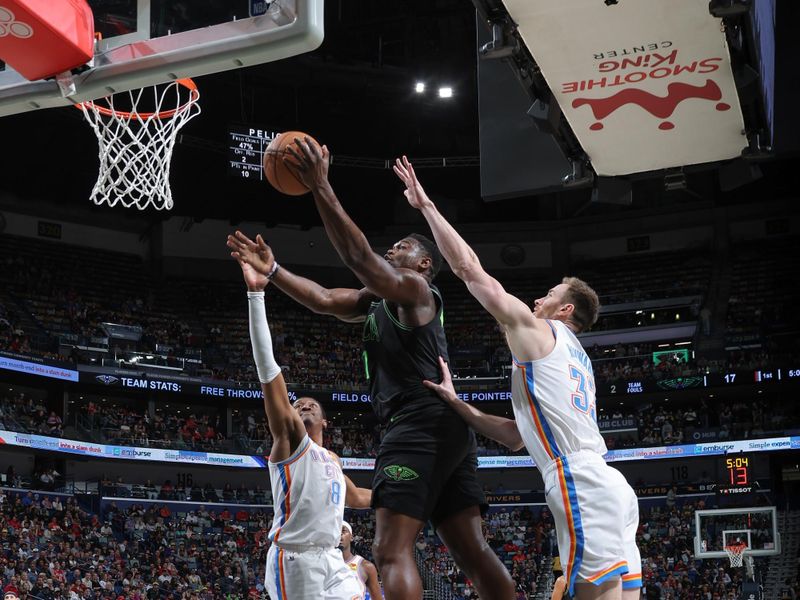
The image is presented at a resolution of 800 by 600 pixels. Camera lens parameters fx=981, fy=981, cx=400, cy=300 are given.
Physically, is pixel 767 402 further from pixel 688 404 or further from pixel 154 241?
pixel 154 241

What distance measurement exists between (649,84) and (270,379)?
7.81 feet

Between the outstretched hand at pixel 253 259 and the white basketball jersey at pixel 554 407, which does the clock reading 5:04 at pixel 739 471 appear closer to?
the white basketball jersey at pixel 554 407

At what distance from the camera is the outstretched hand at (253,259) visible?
4.66m

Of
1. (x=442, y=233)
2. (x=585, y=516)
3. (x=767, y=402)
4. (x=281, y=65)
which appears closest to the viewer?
(x=585, y=516)

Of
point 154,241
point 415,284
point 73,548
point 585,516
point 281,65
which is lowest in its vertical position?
point 73,548

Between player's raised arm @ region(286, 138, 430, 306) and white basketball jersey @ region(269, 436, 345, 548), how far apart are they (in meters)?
1.01

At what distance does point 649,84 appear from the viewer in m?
4.91

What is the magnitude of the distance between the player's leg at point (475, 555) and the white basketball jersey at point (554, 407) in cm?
61

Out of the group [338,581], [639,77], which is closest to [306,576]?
[338,581]

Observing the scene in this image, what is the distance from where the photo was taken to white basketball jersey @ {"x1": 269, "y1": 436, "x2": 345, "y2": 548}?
4930 millimetres

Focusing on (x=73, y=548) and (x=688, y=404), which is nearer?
(x=73, y=548)

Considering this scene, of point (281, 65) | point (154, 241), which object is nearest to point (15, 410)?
point (154, 241)

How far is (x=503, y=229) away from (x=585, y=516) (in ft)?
102

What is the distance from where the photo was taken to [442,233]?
171 inches
